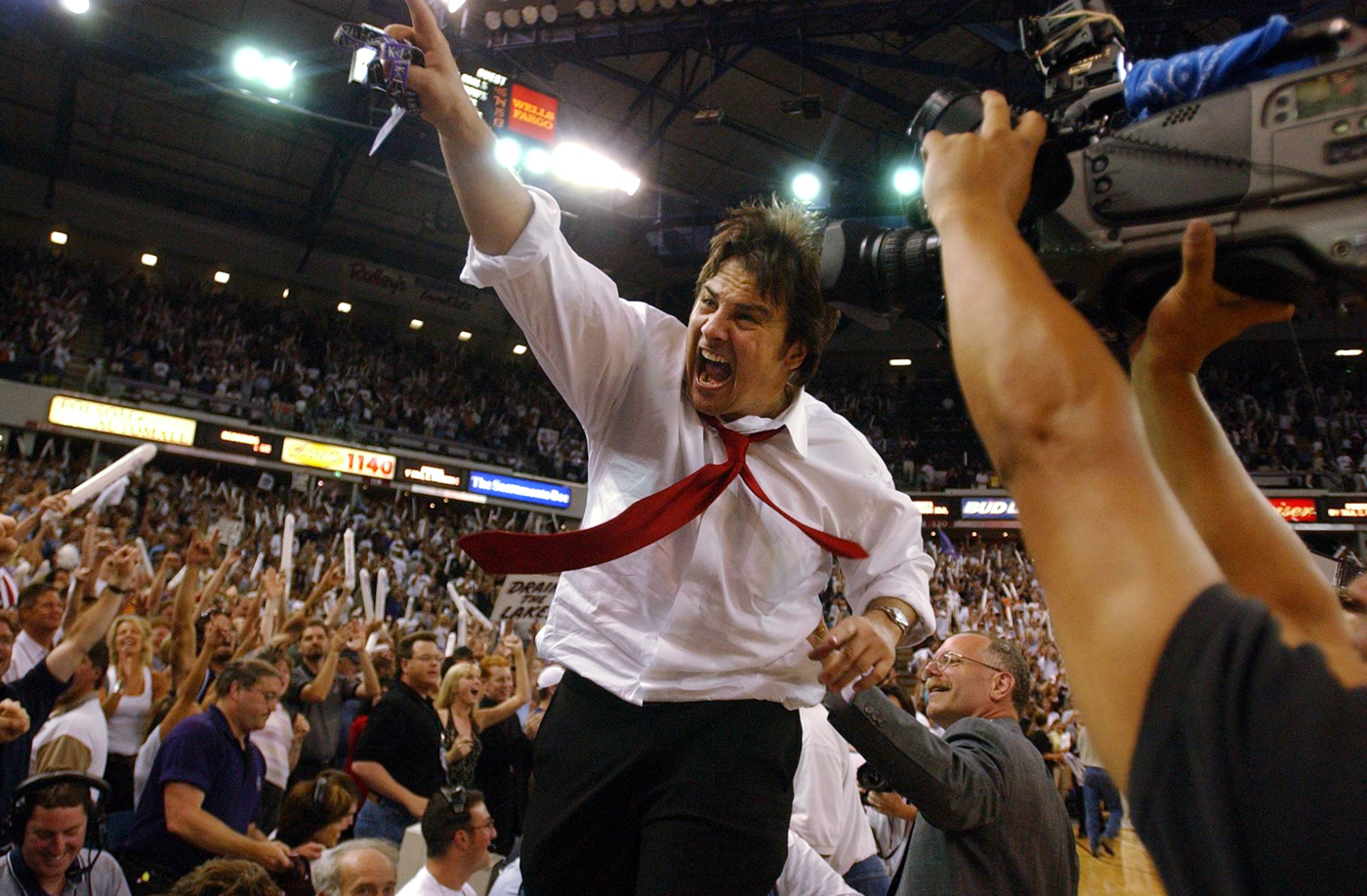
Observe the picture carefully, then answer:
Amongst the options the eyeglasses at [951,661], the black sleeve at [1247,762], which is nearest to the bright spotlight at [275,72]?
the eyeglasses at [951,661]

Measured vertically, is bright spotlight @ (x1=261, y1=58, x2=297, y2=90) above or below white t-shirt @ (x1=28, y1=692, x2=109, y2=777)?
above

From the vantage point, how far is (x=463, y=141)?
143 cm

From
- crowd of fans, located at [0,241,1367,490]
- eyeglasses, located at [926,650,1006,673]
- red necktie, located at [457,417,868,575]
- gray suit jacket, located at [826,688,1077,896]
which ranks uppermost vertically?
crowd of fans, located at [0,241,1367,490]

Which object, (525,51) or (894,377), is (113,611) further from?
(894,377)

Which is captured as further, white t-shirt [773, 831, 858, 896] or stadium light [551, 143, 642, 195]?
stadium light [551, 143, 642, 195]

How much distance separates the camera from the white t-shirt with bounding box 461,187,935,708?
1598 mm

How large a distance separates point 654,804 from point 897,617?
562 mm

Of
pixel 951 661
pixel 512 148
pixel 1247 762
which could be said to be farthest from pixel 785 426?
pixel 512 148

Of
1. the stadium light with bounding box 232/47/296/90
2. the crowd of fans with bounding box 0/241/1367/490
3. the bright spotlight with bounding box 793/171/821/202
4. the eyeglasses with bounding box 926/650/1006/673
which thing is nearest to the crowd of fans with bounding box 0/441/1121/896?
the eyeglasses with bounding box 926/650/1006/673

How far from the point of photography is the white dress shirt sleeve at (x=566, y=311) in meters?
1.51

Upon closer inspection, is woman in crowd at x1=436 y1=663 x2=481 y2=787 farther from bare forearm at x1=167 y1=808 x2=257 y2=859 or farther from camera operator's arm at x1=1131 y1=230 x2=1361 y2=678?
camera operator's arm at x1=1131 y1=230 x2=1361 y2=678

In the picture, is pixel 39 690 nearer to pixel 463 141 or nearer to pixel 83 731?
pixel 83 731

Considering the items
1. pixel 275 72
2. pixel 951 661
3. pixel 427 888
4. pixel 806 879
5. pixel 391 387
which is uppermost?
pixel 275 72

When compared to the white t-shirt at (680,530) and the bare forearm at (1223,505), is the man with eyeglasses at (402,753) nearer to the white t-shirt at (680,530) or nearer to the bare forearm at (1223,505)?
the white t-shirt at (680,530)
